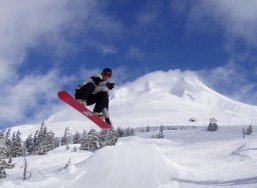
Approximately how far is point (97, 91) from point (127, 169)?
3082 centimetres

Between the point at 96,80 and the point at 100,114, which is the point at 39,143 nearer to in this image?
the point at 100,114

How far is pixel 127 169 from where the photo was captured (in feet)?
162

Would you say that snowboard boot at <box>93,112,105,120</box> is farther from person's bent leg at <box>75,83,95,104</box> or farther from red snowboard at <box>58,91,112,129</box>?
person's bent leg at <box>75,83,95,104</box>

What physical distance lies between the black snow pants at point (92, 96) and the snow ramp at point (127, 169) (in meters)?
27.0

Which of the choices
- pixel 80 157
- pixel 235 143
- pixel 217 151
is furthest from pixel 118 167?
pixel 80 157

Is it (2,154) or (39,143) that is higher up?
(39,143)

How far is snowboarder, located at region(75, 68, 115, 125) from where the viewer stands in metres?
19.0

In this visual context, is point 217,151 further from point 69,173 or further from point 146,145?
point 69,173

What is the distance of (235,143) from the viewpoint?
228 feet

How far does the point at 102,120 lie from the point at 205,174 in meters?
32.2

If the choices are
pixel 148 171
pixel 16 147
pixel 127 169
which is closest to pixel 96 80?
pixel 148 171

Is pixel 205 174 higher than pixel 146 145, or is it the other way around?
pixel 146 145

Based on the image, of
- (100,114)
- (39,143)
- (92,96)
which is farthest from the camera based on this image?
(39,143)

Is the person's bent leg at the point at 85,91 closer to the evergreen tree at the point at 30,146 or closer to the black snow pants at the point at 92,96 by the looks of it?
the black snow pants at the point at 92,96
